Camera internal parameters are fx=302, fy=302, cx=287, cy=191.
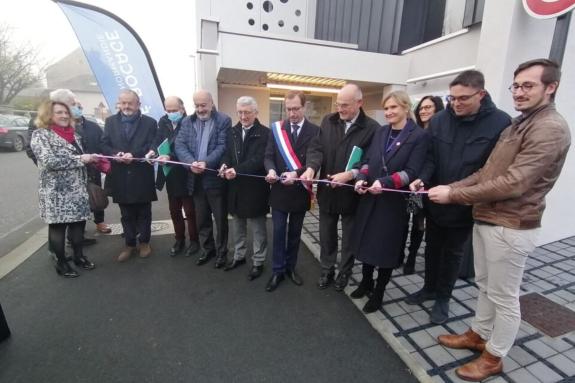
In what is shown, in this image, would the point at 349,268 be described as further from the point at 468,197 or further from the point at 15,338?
the point at 15,338

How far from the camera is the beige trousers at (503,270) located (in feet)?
6.47

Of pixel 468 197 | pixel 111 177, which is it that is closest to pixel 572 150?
pixel 468 197

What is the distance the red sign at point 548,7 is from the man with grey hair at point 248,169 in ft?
9.58

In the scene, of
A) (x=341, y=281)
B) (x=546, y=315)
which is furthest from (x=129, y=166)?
(x=546, y=315)

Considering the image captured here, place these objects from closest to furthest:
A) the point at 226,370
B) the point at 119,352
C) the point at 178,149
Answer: the point at 226,370, the point at 119,352, the point at 178,149

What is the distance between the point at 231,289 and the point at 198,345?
34.9 inches

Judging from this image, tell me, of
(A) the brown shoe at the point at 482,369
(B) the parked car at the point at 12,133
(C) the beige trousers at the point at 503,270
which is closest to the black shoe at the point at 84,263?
(A) the brown shoe at the point at 482,369

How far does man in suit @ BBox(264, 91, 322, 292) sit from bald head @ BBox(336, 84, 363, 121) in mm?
424

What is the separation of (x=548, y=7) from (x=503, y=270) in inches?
101

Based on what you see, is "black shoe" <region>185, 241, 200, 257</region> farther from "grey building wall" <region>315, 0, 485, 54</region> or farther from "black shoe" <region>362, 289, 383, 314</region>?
"grey building wall" <region>315, 0, 485, 54</region>

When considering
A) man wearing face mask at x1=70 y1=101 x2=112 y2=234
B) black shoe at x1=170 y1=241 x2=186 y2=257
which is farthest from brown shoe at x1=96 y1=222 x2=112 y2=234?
black shoe at x1=170 y1=241 x2=186 y2=257

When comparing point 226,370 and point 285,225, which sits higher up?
point 285,225

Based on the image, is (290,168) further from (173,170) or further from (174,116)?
(174,116)

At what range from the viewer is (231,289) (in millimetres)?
3410
